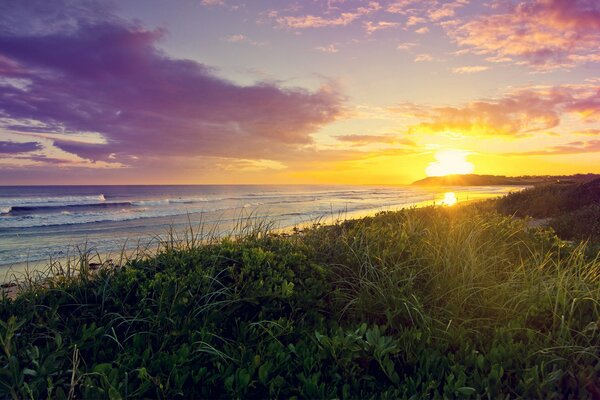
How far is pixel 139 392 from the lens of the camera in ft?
9.22

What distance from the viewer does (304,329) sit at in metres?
3.96

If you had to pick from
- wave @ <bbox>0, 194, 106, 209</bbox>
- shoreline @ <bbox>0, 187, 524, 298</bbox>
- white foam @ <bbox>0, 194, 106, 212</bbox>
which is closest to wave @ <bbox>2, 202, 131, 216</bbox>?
wave @ <bbox>0, 194, 106, 209</bbox>

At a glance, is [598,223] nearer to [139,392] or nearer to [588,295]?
[588,295]

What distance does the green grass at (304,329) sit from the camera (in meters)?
3.01

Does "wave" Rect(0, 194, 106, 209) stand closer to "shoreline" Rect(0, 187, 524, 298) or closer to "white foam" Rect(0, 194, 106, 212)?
"white foam" Rect(0, 194, 106, 212)

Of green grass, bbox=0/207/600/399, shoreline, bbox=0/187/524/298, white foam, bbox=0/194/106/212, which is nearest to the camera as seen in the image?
green grass, bbox=0/207/600/399

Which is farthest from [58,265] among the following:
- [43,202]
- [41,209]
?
[43,202]

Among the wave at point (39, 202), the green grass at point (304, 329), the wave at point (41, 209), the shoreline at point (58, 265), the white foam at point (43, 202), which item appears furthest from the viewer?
the white foam at point (43, 202)

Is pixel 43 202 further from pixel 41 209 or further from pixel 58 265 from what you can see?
pixel 58 265

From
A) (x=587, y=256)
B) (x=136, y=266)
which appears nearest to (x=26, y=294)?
(x=136, y=266)

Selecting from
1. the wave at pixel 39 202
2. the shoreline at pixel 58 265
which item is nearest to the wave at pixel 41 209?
the wave at pixel 39 202

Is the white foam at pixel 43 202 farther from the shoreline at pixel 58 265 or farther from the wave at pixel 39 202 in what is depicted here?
the shoreline at pixel 58 265

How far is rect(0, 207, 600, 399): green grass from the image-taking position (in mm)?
3006

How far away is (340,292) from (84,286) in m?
3.23
